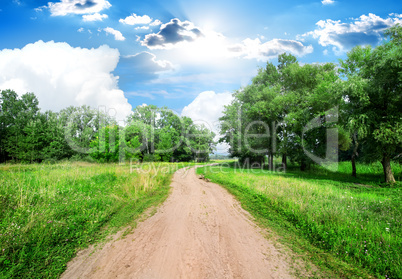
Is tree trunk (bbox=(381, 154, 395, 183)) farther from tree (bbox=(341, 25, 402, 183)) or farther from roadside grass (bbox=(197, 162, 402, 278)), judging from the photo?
roadside grass (bbox=(197, 162, 402, 278))

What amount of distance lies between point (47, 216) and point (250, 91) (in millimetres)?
31191

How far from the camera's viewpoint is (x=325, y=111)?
23.0 meters

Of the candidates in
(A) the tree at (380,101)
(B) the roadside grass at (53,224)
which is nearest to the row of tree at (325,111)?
(A) the tree at (380,101)

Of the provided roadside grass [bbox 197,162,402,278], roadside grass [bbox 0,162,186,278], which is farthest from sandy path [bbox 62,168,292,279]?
roadside grass [bbox 197,162,402,278]

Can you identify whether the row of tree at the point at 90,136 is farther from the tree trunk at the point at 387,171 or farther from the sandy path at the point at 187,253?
the tree trunk at the point at 387,171

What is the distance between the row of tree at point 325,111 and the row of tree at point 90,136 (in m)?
22.2

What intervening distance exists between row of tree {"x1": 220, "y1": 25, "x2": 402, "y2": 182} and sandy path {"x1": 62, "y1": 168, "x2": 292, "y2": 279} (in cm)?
1537

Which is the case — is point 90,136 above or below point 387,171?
above

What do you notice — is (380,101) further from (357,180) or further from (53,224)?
(53,224)

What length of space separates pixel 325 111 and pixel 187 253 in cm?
2497

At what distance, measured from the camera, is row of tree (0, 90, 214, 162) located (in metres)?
38.8

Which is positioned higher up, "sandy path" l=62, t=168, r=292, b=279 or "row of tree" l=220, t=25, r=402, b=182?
"row of tree" l=220, t=25, r=402, b=182

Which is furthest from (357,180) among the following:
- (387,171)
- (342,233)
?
(342,233)

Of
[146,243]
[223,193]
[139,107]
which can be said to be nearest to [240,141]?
[223,193]
